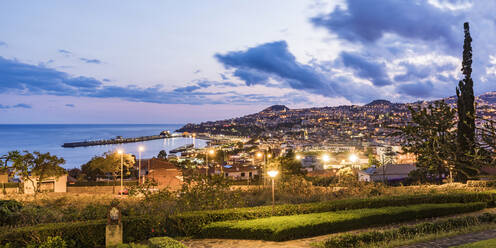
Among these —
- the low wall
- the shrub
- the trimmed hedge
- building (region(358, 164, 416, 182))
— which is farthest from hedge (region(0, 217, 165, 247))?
building (region(358, 164, 416, 182))

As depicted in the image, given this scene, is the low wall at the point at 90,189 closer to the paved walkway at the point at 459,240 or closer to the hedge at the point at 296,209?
the hedge at the point at 296,209

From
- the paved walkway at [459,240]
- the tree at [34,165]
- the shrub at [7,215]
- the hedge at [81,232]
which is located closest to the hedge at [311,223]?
the hedge at [81,232]

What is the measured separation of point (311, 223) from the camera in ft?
30.8

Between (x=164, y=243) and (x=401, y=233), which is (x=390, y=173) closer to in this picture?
(x=401, y=233)

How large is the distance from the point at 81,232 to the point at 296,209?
592 cm

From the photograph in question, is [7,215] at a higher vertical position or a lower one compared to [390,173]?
higher

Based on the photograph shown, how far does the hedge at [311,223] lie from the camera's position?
9.11 metres

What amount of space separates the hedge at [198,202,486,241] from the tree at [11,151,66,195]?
17380mm

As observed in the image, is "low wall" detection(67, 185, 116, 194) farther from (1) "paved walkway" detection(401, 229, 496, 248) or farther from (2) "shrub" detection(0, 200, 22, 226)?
(1) "paved walkway" detection(401, 229, 496, 248)

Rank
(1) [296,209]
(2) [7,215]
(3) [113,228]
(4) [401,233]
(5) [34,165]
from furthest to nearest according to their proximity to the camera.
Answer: (5) [34,165] → (1) [296,209] → (2) [7,215] → (3) [113,228] → (4) [401,233]

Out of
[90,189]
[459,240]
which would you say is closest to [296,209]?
[459,240]

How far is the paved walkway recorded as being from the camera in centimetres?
741

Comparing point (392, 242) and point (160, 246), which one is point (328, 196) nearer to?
point (392, 242)

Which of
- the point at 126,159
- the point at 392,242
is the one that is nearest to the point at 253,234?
the point at 392,242
